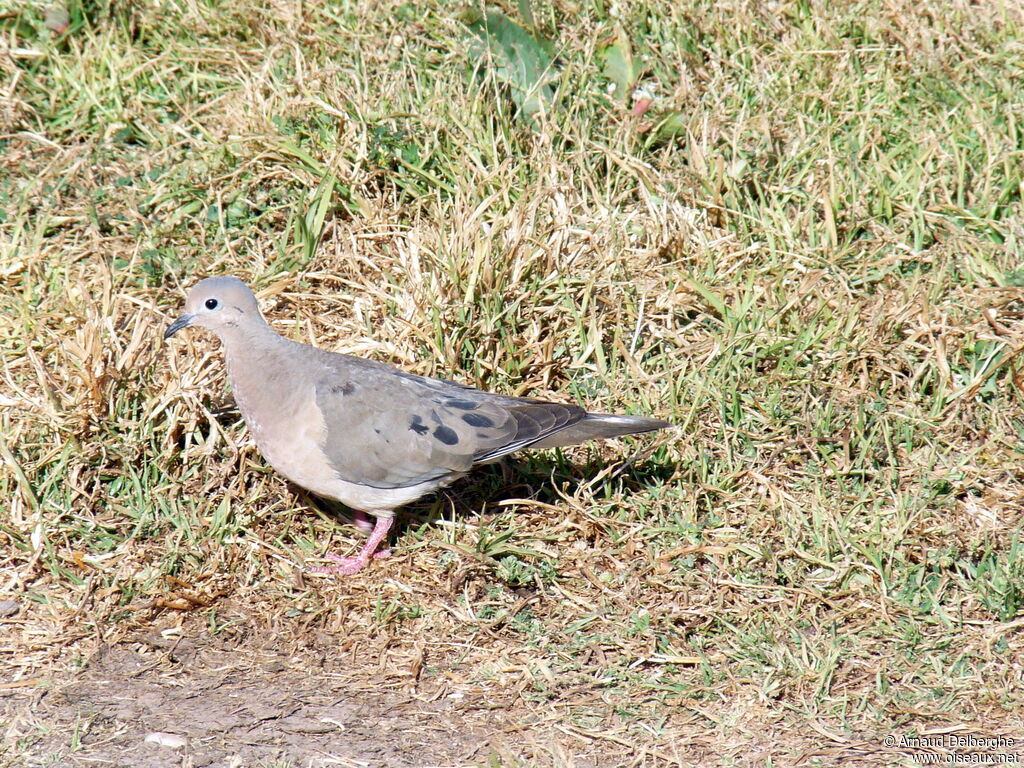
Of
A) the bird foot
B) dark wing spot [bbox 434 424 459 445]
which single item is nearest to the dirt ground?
the bird foot

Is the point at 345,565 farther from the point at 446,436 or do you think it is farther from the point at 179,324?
the point at 179,324

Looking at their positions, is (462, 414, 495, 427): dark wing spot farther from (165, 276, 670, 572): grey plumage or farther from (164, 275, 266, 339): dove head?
(164, 275, 266, 339): dove head

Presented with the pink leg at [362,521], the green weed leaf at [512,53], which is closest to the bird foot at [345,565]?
the pink leg at [362,521]

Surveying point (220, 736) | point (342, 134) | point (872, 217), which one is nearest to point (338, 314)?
point (342, 134)

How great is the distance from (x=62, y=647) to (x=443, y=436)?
1.45 meters

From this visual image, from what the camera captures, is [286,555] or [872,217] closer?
[286,555]

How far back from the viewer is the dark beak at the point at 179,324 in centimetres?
403

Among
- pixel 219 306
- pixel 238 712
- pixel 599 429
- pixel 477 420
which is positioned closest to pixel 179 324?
pixel 219 306

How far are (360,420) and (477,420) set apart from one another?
0.42 m

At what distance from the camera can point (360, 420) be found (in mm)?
4000

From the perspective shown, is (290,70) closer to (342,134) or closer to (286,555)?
(342,134)

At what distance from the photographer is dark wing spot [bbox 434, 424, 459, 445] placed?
4000 mm

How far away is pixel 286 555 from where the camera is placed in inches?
162

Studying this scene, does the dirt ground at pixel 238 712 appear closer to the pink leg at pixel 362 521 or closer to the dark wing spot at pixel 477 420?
the pink leg at pixel 362 521
